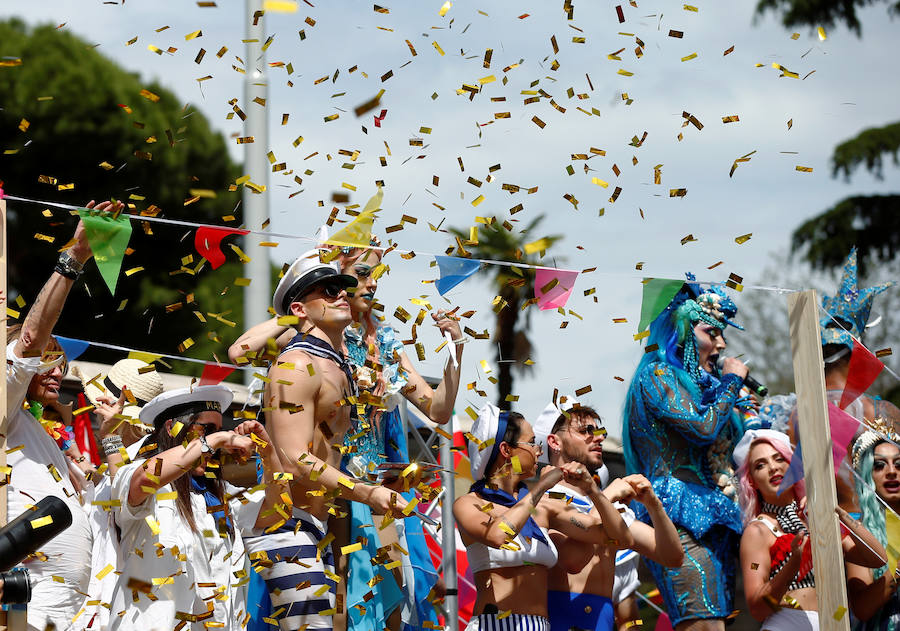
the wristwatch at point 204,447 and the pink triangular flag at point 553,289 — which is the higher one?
the pink triangular flag at point 553,289

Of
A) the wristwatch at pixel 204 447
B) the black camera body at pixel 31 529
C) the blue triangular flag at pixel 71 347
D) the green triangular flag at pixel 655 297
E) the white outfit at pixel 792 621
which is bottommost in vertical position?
the white outfit at pixel 792 621

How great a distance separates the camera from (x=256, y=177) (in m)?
7.77

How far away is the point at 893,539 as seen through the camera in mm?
4930

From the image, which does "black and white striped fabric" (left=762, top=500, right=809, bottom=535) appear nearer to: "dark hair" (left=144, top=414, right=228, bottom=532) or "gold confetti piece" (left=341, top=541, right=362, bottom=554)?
"gold confetti piece" (left=341, top=541, right=362, bottom=554)

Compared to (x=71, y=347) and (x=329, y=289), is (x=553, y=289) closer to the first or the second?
(x=329, y=289)

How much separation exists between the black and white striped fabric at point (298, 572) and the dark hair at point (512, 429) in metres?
1.16

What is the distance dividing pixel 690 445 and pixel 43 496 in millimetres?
2956

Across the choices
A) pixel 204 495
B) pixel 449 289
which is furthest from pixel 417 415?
pixel 204 495

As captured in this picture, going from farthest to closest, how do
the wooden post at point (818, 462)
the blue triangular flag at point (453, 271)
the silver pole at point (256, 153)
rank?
the silver pole at point (256, 153), the blue triangular flag at point (453, 271), the wooden post at point (818, 462)

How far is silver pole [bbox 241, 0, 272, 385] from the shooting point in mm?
7426

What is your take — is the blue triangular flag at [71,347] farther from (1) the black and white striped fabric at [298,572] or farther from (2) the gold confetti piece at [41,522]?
(2) the gold confetti piece at [41,522]

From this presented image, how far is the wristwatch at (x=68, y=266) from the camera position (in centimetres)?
416

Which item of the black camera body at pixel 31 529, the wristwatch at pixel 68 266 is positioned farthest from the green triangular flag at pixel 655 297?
the black camera body at pixel 31 529

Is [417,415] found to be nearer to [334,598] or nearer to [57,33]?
[334,598]
